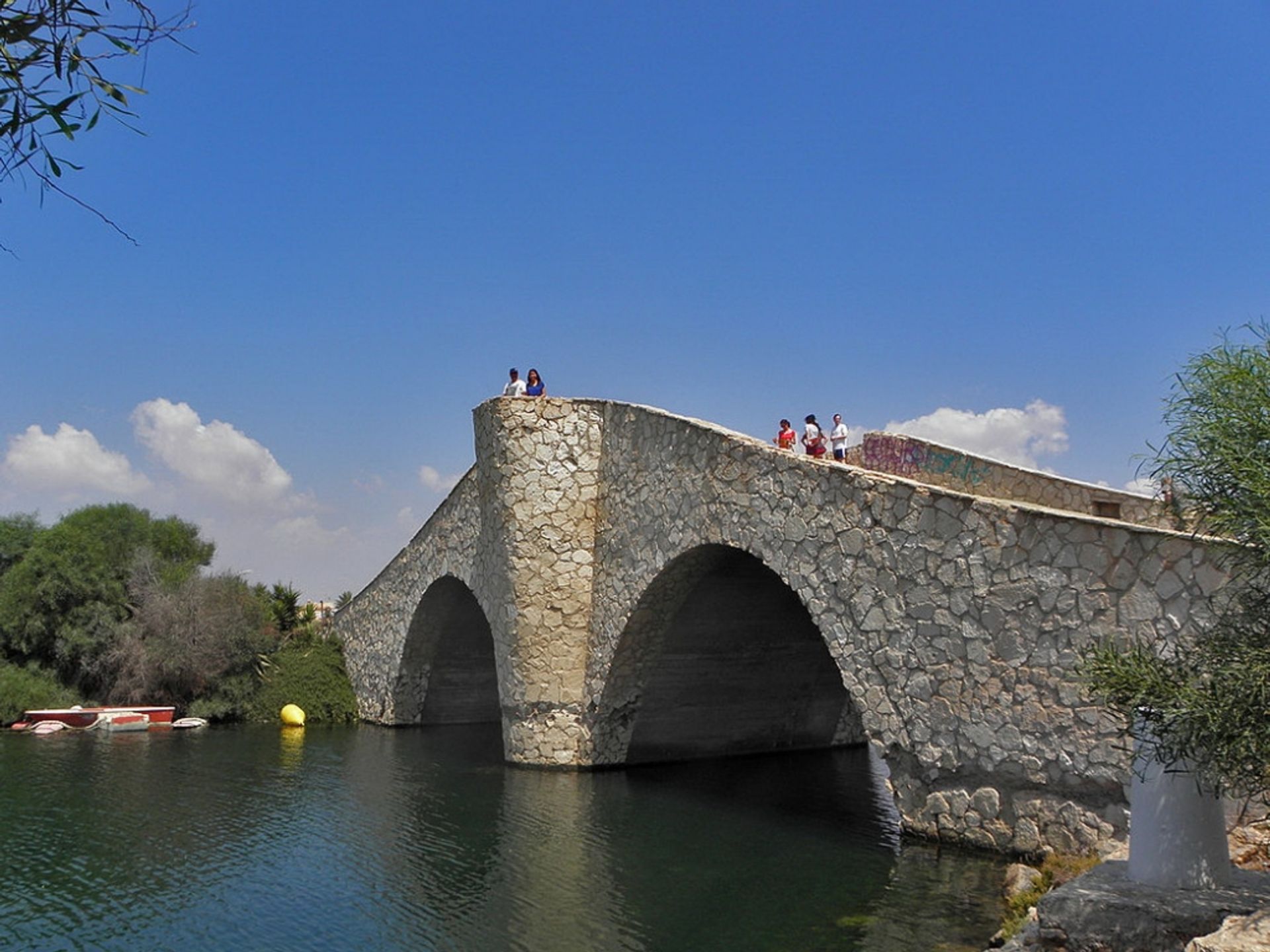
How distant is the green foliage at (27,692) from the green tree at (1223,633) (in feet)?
82.2

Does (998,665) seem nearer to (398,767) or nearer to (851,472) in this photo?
(851,472)

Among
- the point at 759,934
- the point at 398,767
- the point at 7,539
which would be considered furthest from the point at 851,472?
the point at 7,539

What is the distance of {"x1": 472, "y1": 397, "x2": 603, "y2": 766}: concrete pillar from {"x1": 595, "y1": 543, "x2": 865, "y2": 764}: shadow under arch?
2.54 feet

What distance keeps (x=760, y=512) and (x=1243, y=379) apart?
7.93 m

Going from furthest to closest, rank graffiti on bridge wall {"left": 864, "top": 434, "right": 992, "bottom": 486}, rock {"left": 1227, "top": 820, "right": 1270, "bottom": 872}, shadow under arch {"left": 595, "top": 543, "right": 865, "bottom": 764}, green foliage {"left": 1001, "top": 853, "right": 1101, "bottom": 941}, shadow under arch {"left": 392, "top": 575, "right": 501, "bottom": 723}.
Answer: shadow under arch {"left": 392, "top": 575, "right": 501, "bottom": 723} → shadow under arch {"left": 595, "top": 543, "right": 865, "bottom": 764} → graffiti on bridge wall {"left": 864, "top": 434, "right": 992, "bottom": 486} → green foliage {"left": 1001, "top": 853, "right": 1101, "bottom": 941} → rock {"left": 1227, "top": 820, "right": 1270, "bottom": 872}

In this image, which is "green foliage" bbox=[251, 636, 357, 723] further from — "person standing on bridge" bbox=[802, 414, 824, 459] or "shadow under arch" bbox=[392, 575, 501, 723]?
"person standing on bridge" bbox=[802, 414, 824, 459]

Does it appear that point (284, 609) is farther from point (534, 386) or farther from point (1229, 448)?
point (1229, 448)

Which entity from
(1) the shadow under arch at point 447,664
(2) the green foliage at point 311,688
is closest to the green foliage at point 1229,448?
(1) the shadow under arch at point 447,664

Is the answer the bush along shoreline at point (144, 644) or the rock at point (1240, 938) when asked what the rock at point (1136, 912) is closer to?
the rock at point (1240, 938)

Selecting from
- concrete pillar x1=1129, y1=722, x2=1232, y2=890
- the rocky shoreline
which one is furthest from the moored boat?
concrete pillar x1=1129, y1=722, x2=1232, y2=890

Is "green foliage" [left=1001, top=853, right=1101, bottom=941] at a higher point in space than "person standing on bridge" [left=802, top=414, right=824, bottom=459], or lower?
lower

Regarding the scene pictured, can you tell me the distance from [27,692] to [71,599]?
246 cm

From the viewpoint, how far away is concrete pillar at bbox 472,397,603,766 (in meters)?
16.6

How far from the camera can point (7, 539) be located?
2966 centimetres
